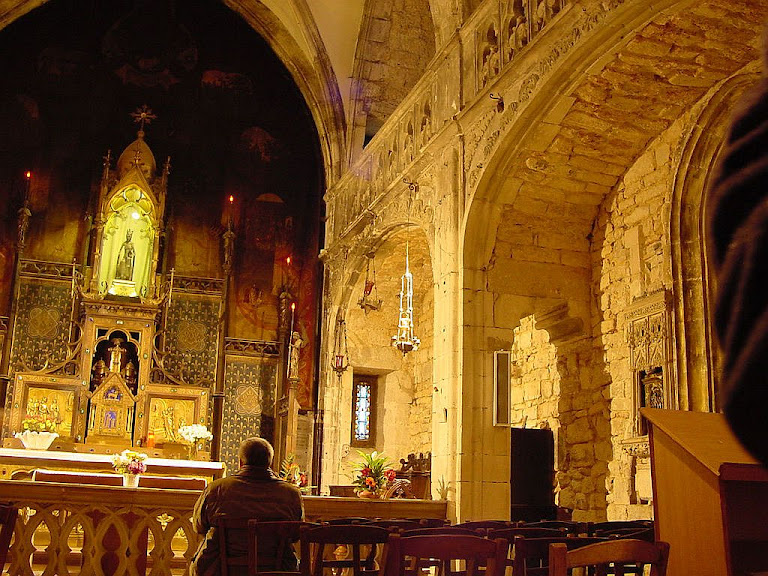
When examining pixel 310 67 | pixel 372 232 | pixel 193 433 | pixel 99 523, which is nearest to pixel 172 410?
pixel 193 433

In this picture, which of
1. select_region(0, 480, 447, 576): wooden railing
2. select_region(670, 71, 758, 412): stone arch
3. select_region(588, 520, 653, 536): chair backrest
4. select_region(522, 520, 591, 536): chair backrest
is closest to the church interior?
select_region(670, 71, 758, 412): stone arch

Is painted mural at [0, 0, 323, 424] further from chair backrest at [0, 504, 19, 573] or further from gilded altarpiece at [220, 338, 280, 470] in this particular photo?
chair backrest at [0, 504, 19, 573]

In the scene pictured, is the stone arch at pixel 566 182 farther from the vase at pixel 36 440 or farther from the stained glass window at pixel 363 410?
the vase at pixel 36 440

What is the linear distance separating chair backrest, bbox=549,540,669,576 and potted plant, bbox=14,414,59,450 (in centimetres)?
1073

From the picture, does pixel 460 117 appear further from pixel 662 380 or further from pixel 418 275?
pixel 418 275

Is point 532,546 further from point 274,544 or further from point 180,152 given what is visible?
point 180,152

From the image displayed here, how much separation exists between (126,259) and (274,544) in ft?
35.2

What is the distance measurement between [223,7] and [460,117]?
8.89 metres

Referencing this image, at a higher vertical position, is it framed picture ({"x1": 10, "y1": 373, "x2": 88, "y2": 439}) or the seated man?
framed picture ({"x1": 10, "y1": 373, "x2": 88, "y2": 439})

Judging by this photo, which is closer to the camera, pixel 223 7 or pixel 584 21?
pixel 584 21

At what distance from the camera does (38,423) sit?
12.9m

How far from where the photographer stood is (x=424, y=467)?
38.0 ft

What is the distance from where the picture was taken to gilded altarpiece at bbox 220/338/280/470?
14570 millimetres

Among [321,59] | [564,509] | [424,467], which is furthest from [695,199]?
[321,59]
